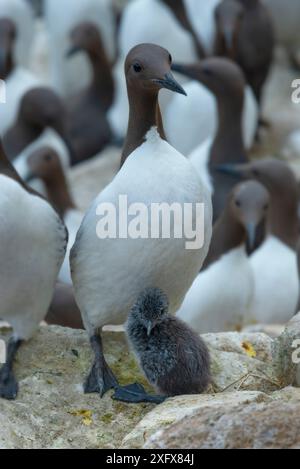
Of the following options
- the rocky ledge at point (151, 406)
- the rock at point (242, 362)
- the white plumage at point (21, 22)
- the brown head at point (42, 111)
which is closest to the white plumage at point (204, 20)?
the white plumage at point (21, 22)

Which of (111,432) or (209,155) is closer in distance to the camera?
(111,432)

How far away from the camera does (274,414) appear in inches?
225

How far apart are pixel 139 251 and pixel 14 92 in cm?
782

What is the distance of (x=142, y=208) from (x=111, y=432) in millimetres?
976

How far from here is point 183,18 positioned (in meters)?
14.9

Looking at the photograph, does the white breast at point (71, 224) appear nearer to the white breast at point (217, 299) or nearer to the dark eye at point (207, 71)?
the white breast at point (217, 299)

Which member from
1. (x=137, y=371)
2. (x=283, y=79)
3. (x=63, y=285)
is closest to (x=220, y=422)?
(x=137, y=371)

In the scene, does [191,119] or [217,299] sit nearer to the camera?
[217,299]

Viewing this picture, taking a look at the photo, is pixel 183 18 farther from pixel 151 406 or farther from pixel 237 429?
pixel 237 429

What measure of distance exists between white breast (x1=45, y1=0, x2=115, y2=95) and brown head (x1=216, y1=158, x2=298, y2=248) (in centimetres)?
478

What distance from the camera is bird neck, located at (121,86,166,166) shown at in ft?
22.5

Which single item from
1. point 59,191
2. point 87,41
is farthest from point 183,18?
point 59,191

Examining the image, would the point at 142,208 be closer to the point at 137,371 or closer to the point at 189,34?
the point at 137,371

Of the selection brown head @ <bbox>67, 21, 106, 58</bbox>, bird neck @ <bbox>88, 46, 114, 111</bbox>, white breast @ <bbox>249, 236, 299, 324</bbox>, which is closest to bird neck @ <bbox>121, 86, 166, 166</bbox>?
white breast @ <bbox>249, 236, 299, 324</bbox>
